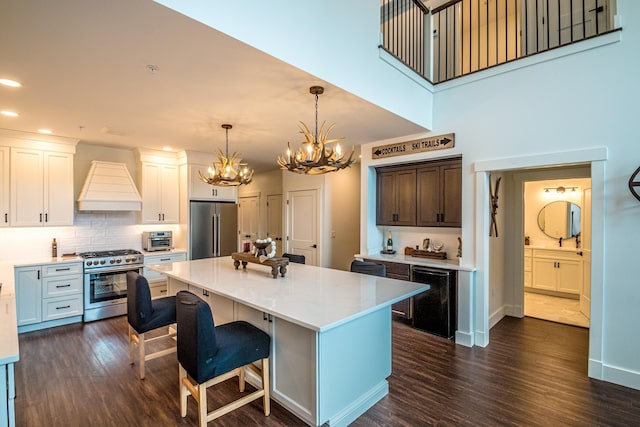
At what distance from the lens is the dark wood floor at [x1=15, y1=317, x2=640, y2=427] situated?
241cm

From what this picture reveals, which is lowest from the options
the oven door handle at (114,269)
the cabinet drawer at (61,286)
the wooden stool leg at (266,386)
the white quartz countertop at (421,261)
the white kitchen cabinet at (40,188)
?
the wooden stool leg at (266,386)

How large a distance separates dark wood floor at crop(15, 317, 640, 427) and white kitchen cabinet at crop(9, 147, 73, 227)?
5.51 feet

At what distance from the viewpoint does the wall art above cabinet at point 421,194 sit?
4207 mm

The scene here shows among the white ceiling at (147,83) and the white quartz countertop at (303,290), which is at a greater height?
the white ceiling at (147,83)

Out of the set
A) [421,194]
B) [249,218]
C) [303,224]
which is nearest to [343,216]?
[303,224]

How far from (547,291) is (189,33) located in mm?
6819

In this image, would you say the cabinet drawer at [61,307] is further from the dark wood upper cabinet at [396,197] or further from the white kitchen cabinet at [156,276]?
the dark wood upper cabinet at [396,197]

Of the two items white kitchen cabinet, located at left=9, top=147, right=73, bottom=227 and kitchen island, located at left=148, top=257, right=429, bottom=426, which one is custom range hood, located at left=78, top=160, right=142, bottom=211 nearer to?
white kitchen cabinet, located at left=9, top=147, right=73, bottom=227

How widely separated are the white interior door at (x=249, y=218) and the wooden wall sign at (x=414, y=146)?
436 cm

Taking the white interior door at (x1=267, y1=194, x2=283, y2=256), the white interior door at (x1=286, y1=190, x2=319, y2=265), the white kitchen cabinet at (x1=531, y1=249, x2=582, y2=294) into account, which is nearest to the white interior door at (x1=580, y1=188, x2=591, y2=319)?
the white kitchen cabinet at (x1=531, y1=249, x2=582, y2=294)

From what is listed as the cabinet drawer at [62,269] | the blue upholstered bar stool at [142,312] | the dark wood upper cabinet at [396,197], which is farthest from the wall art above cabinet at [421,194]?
the cabinet drawer at [62,269]

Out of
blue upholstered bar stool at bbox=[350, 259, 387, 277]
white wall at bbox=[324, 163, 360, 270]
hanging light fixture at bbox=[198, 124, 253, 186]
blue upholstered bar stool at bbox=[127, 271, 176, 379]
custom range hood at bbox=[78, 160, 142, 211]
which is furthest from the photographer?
white wall at bbox=[324, 163, 360, 270]

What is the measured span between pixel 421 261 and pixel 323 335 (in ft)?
8.45

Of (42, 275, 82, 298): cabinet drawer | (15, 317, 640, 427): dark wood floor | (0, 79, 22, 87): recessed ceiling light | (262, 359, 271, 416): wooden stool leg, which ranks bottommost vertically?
(15, 317, 640, 427): dark wood floor
